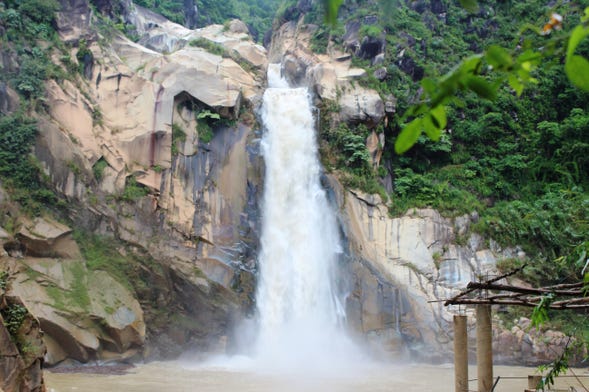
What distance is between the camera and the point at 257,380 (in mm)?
12891

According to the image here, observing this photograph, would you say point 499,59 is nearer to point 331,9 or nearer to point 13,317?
point 331,9

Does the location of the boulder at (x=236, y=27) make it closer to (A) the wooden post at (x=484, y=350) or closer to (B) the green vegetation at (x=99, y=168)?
(B) the green vegetation at (x=99, y=168)

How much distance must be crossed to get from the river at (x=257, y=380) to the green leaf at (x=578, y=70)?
11.6 m

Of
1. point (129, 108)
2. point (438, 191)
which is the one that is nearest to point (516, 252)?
point (438, 191)

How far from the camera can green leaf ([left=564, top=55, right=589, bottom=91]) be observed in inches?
37.2

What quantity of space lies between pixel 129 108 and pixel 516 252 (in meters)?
14.4

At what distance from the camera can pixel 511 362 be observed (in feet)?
52.6

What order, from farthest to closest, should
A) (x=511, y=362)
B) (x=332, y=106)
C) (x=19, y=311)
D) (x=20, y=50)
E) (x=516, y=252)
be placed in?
(x=332, y=106), (x=516, y=252), (x=20, y=50), (x=511, y=362), (x=19, y=311)

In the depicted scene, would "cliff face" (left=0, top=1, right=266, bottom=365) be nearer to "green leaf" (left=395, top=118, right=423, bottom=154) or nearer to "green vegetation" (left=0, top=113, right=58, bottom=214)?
"green vegetation" (left=0, top=113, right=58, bottom=214)

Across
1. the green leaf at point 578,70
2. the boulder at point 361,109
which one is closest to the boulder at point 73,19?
the boulder at point 361,109

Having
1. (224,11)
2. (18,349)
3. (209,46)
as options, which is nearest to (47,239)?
(18,349)

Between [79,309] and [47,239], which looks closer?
[79,309]

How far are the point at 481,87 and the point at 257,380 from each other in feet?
42.1

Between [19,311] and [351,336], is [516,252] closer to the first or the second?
[351,336]
